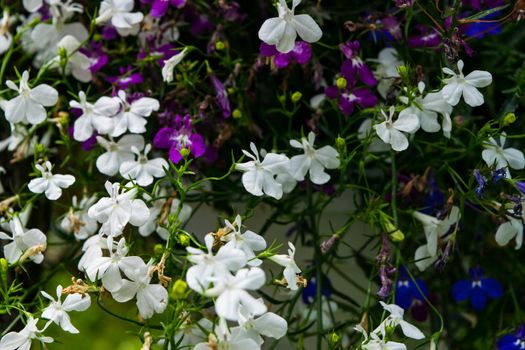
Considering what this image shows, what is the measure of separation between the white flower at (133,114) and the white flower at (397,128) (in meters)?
0.28

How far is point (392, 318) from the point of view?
2.64 ft

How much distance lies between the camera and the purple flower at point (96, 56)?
1.04m

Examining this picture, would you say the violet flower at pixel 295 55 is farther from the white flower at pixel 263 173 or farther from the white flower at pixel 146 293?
the white flower at pixel 146 293

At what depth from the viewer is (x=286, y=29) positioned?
84 cm

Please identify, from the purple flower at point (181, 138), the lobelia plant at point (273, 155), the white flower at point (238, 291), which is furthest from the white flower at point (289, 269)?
the purple flower at point (181, 138)

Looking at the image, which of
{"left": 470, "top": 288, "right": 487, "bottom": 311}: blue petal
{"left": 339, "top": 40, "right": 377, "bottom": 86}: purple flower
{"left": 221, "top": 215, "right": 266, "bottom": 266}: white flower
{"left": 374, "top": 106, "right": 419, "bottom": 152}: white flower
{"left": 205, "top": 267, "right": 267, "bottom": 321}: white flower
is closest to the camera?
{"left": 205, "top": 267, "right": 267, "bottom": 321}: white flower

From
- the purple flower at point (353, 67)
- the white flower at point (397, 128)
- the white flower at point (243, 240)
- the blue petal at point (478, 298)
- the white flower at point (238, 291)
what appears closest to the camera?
the white flower at point (238, 291)

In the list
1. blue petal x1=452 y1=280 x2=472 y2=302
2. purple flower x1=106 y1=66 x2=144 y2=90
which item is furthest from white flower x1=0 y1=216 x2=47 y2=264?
blue petal x1=452 y1=280 x2=472 y2=302

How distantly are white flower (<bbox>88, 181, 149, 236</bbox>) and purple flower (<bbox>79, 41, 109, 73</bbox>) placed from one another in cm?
30

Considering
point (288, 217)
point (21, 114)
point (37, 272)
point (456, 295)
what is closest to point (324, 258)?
point (288, 217)

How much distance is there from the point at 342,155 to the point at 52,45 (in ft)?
1.52

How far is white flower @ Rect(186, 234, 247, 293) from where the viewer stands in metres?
0.65

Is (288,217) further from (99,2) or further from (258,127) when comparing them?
(99,2)

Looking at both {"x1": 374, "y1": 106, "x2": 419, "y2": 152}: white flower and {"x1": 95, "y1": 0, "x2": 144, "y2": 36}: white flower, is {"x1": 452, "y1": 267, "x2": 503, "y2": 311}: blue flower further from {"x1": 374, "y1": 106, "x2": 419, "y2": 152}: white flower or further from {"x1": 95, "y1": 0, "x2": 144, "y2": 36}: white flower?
{"x1": 95, "y1": 0, "x2": 144, "y2": 36}: white flower
